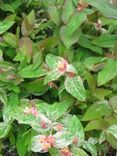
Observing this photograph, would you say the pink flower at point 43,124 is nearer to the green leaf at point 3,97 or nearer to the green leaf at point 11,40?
the green leaf at point 3,97

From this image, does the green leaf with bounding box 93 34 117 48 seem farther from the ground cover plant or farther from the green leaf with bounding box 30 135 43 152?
the green leaf with bounding box 30 135 43 152

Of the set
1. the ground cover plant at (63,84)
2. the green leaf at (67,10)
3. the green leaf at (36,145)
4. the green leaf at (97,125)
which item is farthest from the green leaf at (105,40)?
the green leaf at (36,145)

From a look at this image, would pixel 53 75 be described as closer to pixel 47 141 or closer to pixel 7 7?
pixel 47 141

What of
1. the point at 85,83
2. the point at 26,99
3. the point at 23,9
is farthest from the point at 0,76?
the point at 23,9

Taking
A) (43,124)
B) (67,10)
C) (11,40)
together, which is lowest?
(43,124)

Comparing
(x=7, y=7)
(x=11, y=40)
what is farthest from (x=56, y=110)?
(x=7, y=7)

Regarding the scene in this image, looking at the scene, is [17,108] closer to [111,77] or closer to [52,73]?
[52,73]

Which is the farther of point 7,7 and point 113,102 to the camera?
point 7,7

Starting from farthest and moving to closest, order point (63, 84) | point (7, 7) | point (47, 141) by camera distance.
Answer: point (7, 7) < point (63, 84) < point (47, 141)

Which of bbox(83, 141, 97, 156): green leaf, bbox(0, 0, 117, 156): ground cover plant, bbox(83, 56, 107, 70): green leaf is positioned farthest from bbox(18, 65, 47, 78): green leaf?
bbox(83, 141, 97, 156): green leaf
